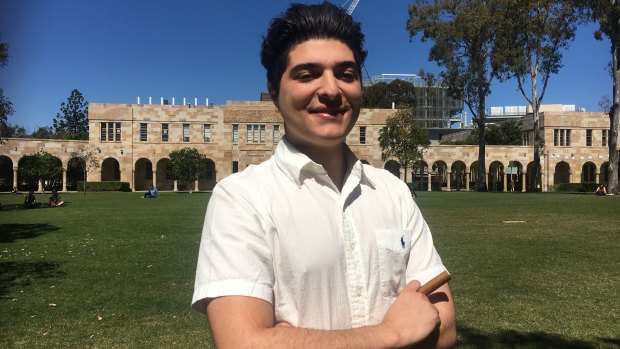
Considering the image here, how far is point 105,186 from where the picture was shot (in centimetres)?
5166

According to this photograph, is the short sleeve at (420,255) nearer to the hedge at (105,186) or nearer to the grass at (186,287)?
the grass at (186,287)

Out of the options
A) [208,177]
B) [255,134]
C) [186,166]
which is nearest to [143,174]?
[208,177]

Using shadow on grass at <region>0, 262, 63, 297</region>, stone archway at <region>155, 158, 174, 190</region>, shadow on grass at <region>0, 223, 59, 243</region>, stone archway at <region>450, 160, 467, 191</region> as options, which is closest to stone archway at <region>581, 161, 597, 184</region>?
stone archway at <region>450, 160, 467, 191</region>

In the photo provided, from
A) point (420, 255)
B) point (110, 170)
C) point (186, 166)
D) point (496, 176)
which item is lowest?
point (420, 255)

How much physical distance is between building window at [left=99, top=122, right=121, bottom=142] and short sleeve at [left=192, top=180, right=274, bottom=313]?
57806 millimetres

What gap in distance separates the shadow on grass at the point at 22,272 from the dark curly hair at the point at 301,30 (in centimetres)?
676

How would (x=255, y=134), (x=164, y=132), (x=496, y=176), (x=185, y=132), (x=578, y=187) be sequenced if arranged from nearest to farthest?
1. (x=578, y=187)
2. (x=164, y=132)
3. (x=255, y=134)
4. (x=185, y=132)
5. (x=496, y=176)

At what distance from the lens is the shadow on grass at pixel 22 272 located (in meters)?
7.64

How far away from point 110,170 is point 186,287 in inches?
2173

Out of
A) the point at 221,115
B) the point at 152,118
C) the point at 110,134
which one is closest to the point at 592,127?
the point at 221,115

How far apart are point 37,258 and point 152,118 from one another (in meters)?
48.6

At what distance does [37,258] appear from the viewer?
979 cm

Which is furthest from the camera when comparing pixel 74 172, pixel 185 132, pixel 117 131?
pixel 185 132

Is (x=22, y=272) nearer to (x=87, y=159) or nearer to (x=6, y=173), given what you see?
(x=87, y=159)
